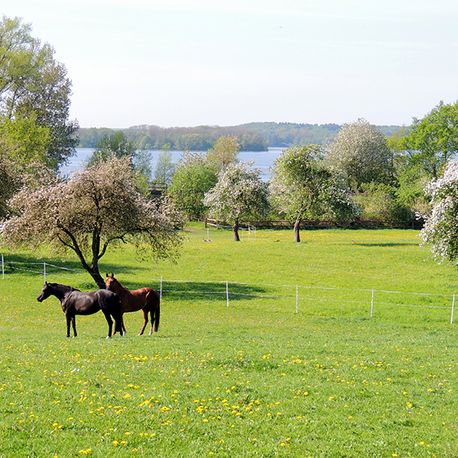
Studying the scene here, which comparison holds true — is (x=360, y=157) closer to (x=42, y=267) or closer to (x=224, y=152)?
(x=224, y=152)

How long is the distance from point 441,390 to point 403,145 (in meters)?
86.8

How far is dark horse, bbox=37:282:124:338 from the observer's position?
926 inches

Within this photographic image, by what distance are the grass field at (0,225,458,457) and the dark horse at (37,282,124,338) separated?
1.00 m

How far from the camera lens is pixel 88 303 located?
2428 cm

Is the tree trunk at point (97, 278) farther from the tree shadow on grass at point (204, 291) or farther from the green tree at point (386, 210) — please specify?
the green tree at point (386, 210)

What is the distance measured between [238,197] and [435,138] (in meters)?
37.0

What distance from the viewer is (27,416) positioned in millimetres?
12172

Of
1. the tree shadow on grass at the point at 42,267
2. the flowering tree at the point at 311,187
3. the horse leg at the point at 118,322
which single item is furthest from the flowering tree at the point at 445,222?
the flowering tree at the point at 311,187

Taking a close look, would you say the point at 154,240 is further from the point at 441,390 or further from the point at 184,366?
the point at 441,390

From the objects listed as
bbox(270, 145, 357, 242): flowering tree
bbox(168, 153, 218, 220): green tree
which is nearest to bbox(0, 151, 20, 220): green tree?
bbox(270, 145, 357, 242): flowering tree

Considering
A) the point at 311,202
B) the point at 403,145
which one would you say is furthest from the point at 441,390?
the point at 403,145

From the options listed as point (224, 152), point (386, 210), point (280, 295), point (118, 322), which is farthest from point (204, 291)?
point (224, 152)

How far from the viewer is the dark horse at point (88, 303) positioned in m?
23.5

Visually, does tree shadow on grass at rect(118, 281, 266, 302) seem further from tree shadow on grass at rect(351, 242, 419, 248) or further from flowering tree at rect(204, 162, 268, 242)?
flowering tree at rect(204, 162, 268, 242)
